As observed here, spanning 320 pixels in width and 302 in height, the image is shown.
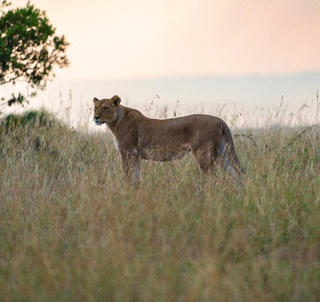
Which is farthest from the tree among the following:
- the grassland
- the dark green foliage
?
the grassland

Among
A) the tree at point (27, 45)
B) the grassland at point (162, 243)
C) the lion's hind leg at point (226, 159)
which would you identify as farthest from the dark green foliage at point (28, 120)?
the grassland at point (162, 243)

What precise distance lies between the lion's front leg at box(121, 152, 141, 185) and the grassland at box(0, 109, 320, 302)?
105 cm

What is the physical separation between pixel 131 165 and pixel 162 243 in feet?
10.7

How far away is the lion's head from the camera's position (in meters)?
8.42

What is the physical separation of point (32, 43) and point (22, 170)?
17.6ft

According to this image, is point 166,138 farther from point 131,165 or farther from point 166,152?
point 131,165

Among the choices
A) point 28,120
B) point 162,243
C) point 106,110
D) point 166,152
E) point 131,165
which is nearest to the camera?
point 162,243

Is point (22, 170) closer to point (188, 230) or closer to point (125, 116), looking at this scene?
point (125, 116)

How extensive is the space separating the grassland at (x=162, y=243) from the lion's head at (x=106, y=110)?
1.82m

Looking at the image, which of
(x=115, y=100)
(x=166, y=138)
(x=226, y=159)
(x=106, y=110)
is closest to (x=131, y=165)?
(x=166, y=138)

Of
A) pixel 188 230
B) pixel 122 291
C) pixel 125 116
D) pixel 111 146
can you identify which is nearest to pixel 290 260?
pixel 188 230

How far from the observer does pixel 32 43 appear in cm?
1277

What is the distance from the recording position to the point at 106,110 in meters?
8.43

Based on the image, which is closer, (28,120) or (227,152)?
(227,152)
